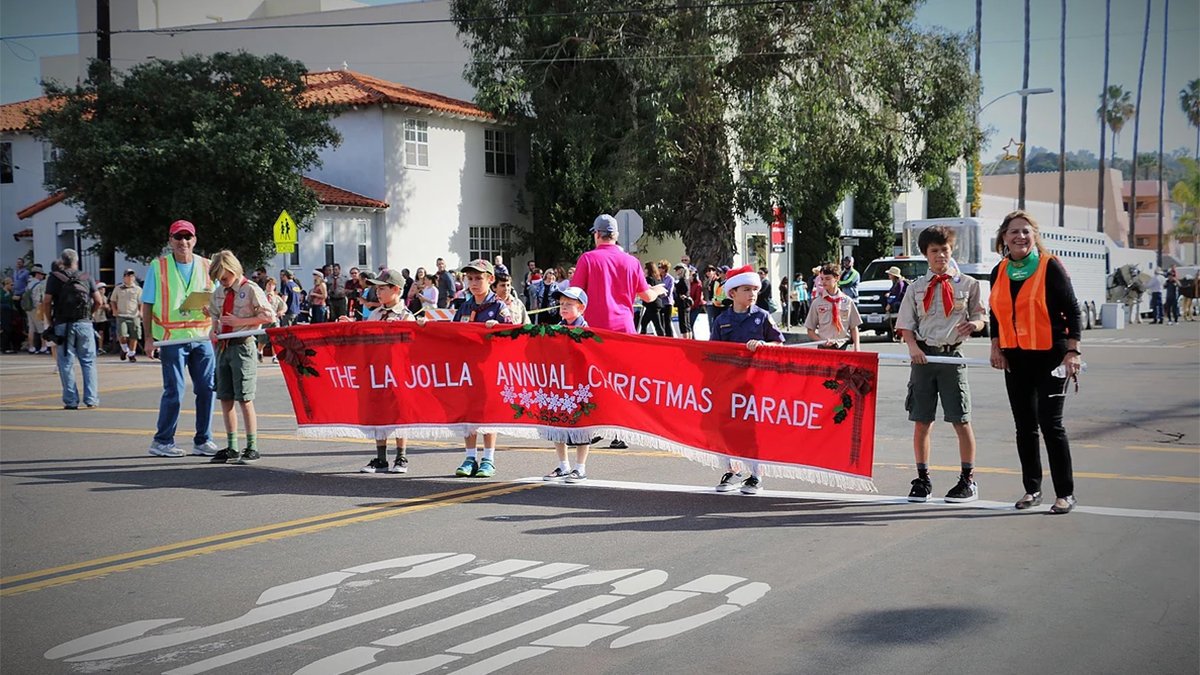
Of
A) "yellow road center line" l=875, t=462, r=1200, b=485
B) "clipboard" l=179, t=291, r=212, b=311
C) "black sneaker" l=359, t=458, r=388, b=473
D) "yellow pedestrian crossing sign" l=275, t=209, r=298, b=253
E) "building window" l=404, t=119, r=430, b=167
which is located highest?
"building window" l=404, t=119, r=430, b=167

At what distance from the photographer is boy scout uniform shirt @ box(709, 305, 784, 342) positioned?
9617mm

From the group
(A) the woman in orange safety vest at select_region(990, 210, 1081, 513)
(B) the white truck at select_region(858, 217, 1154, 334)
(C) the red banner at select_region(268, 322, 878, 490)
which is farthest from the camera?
(B) the white truck at select_region(858, 217, 1154, 334)

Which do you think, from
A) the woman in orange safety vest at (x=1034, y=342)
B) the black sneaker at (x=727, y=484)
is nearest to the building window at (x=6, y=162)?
the black sneaker at (x=727, y=484)

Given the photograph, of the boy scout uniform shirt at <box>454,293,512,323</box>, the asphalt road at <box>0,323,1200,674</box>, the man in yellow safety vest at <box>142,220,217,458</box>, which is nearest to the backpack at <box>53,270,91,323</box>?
the man in yellow safety vest at <box>142,220,217,458</box>

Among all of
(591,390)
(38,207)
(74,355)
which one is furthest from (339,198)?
(591,390)

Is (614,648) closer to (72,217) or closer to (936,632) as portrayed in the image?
(936,632)

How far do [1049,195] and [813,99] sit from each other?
86.0m

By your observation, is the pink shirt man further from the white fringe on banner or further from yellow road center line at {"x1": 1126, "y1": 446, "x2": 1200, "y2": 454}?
yellow road center line at {"x1": 1126, "y1": 446, "x2": 1200, "y2": 454}

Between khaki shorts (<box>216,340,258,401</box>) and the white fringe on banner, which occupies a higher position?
khaki shorts (<box>216,340,258,401</box>)

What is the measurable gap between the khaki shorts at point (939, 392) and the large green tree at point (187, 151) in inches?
961

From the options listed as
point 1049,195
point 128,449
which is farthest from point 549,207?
point 1049,195

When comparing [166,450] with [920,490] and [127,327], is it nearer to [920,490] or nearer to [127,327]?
[920,490]

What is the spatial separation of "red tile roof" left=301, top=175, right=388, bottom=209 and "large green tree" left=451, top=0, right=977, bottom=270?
470 centimetres

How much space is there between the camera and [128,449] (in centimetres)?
1262
